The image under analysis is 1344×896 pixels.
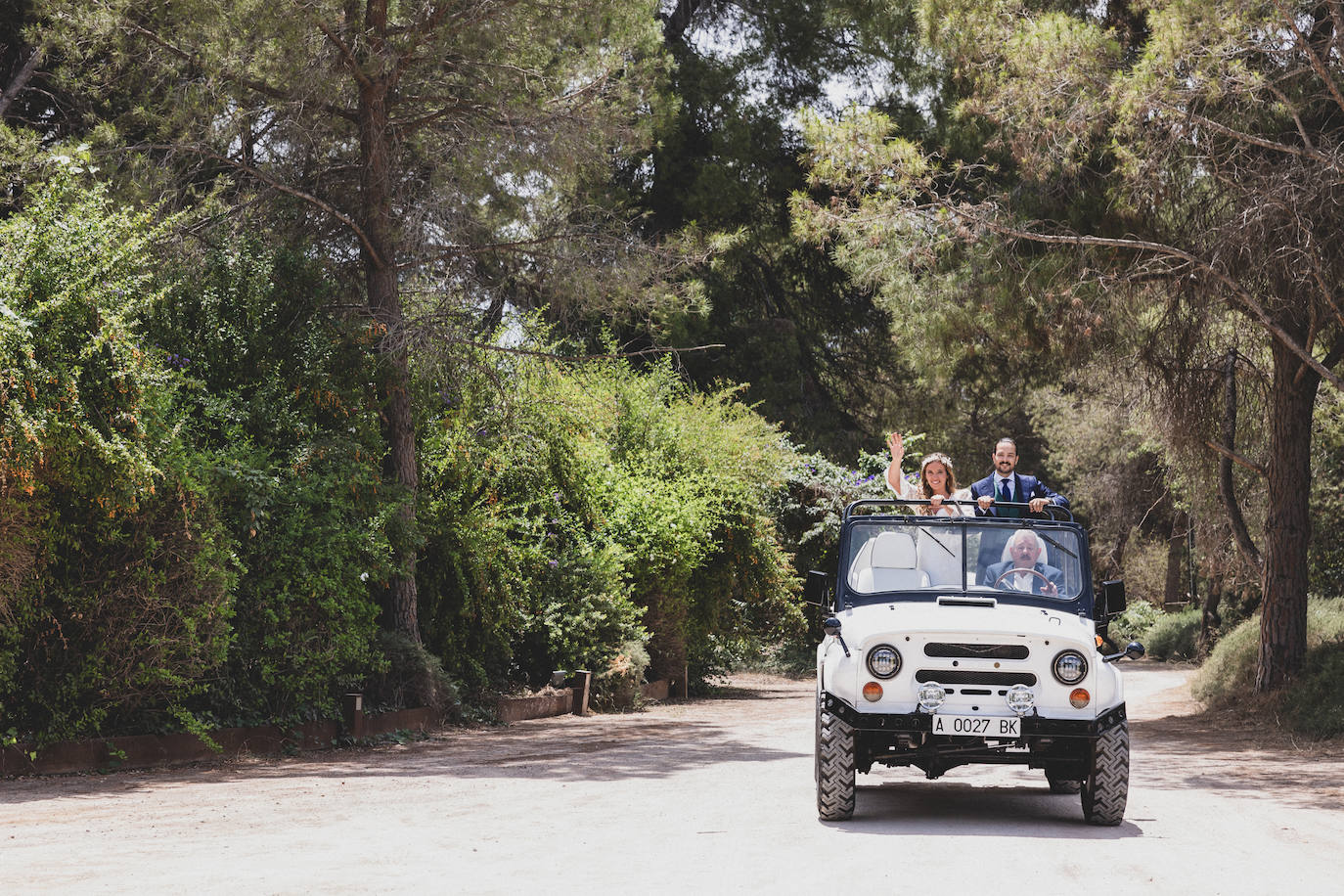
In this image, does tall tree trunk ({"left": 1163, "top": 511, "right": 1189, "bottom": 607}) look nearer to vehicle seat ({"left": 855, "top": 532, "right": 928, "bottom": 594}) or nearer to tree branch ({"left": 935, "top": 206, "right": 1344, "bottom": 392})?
tree branch ({"left": 935, "top": 206, "right": 1344, "bottom": 392})

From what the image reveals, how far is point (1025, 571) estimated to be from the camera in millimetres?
9008

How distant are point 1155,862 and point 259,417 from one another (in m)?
9.29

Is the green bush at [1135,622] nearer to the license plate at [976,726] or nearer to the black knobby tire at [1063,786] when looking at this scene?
the black knobby tire at [1063,786]

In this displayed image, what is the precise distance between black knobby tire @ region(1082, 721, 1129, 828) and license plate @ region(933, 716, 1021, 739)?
23.1 inches

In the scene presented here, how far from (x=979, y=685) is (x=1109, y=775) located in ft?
3.17

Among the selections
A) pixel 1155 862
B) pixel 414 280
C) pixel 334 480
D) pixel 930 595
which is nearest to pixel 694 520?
pixel 414 280

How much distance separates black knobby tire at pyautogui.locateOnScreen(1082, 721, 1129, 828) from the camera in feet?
26.9

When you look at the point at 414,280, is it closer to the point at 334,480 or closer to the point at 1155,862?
the point at 334,480

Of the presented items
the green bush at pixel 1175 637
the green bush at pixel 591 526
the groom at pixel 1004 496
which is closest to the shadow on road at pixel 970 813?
the groom at pixel 1004 496

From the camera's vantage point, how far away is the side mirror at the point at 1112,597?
28.5ft

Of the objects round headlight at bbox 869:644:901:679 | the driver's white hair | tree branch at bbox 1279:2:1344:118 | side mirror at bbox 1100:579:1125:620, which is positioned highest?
tree branch at bbox 1279:2:1344:118

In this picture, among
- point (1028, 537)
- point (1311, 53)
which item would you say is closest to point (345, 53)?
point (1028, 537)

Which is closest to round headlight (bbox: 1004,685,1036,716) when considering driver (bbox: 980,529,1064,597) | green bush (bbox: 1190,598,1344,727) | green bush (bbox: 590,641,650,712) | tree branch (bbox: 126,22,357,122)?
driver (bbox: 980,529,1064,597)

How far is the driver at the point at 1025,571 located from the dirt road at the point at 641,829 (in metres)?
1.48
